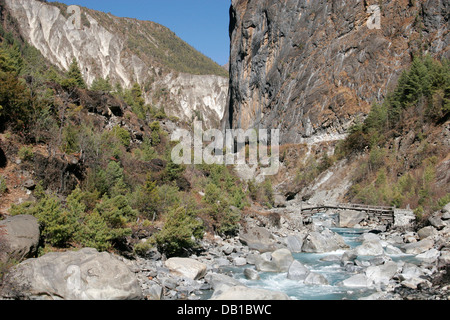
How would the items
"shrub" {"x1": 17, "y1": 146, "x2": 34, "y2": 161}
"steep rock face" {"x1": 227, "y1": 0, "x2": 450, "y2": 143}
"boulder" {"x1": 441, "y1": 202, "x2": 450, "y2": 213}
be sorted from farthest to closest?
"steep rock face" {"x1": 227, "y1": 0, "x2": 450, "y2": 143} → "boulder" {"x1": 441, "y1": 202, "x2": 450, "y2": 213} → "shrub" {"x1": 17, "y1": 146, "x2": 34, "y2": 161}

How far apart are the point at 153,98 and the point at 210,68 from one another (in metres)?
51.0

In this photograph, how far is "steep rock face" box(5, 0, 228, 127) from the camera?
11375 cm

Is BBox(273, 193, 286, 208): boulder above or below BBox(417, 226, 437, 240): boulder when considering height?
above

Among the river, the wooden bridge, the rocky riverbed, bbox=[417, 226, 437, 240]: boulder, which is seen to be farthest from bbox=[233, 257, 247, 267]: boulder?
the wooden bridge

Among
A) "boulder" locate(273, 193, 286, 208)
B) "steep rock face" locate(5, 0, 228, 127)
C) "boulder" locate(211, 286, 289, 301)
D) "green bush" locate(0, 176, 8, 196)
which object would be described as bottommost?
"boulder" locate(211, 286, 289, 301)

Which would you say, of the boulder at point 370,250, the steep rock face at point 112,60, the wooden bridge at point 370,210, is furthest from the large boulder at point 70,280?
the steep rock face at point 112,60

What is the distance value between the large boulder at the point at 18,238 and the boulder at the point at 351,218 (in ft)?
87.5

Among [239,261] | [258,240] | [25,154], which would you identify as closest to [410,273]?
[239,261]

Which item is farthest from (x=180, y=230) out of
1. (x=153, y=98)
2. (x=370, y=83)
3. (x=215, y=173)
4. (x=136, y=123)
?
Answer: (x=153, y=98)

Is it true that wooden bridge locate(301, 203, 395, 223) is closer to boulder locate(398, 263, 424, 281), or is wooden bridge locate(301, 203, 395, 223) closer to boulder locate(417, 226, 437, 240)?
boulder locate(417, 226, 437, 240)

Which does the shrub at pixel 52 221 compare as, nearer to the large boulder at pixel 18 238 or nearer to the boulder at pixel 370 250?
the large boulder at pixel 18 238

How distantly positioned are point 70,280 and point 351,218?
90.4 ft

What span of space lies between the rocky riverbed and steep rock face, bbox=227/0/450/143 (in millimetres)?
40982

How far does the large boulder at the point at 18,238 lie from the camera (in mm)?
9688
